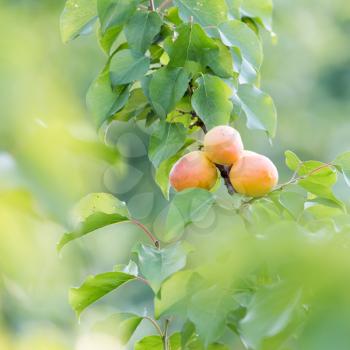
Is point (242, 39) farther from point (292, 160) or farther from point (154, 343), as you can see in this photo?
point (154, 343)

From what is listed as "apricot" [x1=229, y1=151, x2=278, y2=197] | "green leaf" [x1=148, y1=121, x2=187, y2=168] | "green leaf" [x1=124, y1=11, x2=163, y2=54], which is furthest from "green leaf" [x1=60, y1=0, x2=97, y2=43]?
"apricot" [x1=229, y1=151, x2=278, y2=197]

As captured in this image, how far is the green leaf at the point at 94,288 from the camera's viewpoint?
0.93 metres

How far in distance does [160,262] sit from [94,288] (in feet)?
0.37

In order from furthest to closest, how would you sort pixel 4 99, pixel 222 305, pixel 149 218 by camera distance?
pixel 149 218
pixel 222 305
pixel 4 99

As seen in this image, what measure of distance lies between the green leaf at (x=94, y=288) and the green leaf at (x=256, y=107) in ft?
0.98

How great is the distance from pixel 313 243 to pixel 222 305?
369 mm

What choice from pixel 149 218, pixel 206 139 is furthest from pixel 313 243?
pixel 149 218

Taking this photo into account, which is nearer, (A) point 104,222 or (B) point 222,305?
(B) point 222,305

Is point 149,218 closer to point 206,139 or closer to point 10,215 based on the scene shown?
point 206,139

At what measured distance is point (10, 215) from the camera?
42cm

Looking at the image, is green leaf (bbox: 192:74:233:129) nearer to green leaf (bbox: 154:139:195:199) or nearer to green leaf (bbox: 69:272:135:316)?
green leaf (bbox: 154:139:195:199)

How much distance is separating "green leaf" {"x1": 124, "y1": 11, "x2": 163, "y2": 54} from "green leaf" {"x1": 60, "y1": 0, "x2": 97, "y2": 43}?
0.10m

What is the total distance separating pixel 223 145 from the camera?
97 centimetres

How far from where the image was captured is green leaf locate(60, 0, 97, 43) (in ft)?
3.71
